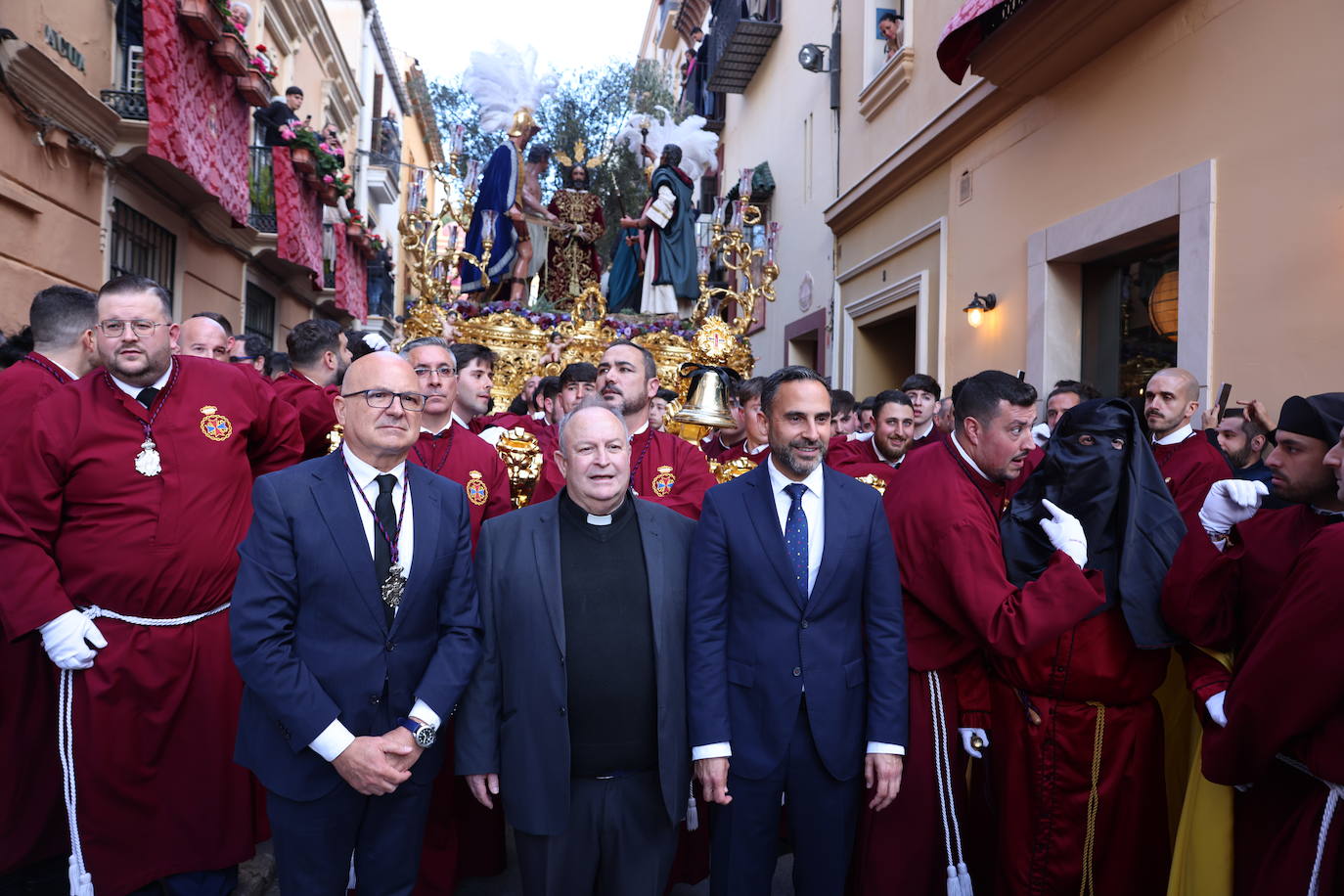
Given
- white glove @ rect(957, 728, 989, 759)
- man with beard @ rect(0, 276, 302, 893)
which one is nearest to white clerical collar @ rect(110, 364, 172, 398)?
man with beard @ rect(0, 276, 302, 893)

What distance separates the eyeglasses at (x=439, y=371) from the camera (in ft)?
13.2

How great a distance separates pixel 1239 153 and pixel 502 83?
6.54 metres

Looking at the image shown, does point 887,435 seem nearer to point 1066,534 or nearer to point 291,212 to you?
point 1066,534

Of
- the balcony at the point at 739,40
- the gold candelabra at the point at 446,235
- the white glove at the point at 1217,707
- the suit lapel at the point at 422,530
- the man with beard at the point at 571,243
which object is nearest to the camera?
the white glove at the point at 1217,707

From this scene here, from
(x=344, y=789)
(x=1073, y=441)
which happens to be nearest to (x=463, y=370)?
(x=344, y=789)

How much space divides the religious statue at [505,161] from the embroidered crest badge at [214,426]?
5452 mm

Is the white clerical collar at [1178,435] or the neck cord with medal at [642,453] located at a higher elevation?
the white clerical collar at [1178,435]

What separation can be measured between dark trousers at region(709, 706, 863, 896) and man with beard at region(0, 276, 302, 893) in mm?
1837

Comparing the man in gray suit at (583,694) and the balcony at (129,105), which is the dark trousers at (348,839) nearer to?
the man in gray suit at (583,694)

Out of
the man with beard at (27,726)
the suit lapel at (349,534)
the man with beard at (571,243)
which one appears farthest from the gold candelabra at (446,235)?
the suit lapel at (349,534)

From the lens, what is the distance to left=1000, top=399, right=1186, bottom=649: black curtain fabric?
9.89 ft

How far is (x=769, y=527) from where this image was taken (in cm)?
301

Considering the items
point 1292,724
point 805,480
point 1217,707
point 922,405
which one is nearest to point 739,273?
point 922,405

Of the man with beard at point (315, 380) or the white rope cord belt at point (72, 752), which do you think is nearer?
the white rope cord belt at point (72, 752)
